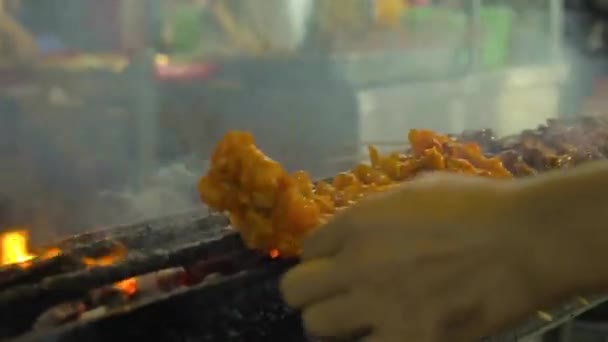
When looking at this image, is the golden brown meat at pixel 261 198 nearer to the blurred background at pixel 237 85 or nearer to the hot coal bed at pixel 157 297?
the hot coal bed at pixel 157 297

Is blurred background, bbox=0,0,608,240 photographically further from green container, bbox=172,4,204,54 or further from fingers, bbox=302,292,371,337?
fingers, bbox=302,292,371,337

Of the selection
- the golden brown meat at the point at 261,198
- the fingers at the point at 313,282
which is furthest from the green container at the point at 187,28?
the fingers at the point at 313,282

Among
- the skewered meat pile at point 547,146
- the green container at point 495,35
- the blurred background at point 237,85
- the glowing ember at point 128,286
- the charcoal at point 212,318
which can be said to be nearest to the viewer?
the charcoal at point 212,318

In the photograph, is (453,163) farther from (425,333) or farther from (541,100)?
(541,100)

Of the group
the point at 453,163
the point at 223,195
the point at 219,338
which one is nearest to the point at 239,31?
the point at 453,163

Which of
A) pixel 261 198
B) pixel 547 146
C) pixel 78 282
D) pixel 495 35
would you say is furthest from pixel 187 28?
pixel 495 35

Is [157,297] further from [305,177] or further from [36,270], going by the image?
[305,177]
